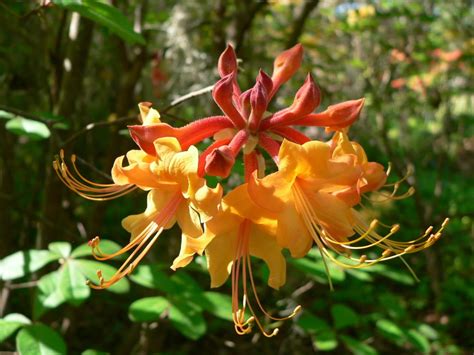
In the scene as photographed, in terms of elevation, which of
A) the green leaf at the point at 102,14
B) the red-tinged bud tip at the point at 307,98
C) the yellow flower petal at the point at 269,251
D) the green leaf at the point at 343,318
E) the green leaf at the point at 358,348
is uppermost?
the green leaf at the point at 102,14

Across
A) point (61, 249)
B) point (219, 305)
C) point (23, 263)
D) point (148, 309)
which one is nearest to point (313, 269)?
point (219, 305)

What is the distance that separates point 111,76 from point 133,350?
2170 millimetres

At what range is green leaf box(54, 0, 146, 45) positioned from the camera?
139cm

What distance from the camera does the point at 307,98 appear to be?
47.1 inches

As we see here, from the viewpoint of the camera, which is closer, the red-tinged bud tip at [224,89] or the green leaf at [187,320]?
the red-tinged bud tip at [224,89]

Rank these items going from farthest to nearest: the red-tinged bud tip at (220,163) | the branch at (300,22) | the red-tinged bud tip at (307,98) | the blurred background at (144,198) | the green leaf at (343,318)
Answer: the branch at (300,22), the green leaf at (343,318), the blurred background at (144,198), the red-tinged bud tip at (307,98), the red-tinged bud tip at (220,163)

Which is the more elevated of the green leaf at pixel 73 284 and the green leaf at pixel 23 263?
the green leaf at pixel 23 263

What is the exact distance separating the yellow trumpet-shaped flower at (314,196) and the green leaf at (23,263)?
0.93 m

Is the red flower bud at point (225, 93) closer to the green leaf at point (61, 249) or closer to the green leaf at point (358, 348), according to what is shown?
the green leaf at point (61, 249)

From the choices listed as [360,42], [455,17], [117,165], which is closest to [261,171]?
[117,165]

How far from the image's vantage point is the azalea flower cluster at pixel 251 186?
3.65 feet

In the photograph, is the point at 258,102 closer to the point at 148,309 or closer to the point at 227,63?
the point at 227,63

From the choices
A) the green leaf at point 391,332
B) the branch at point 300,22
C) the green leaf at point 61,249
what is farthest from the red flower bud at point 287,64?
the branch at point 300,22

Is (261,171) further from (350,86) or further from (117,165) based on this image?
(350,86)
